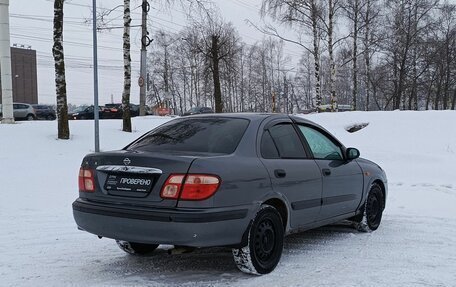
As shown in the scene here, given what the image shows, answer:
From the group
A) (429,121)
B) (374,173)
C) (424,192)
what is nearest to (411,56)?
(429,121)

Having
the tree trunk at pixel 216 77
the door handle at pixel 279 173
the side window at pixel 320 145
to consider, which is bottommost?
the door handle at pixel 279 173

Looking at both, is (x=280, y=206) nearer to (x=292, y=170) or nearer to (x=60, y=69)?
(x=292, y=170)

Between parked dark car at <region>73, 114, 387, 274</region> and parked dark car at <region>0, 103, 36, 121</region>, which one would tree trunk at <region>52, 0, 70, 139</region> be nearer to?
parked dark car at <region>73, 114, 387, 274</region>

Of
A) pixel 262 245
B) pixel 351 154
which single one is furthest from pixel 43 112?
pixel 262 245

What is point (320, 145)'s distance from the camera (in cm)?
600

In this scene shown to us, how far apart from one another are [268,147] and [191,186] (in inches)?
44.6

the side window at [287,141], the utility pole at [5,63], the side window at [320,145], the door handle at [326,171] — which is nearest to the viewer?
the side window at [287,141]

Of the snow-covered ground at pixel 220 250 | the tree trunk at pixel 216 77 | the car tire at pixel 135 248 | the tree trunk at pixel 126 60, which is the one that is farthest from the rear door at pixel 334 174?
the tree trunk at pixel 216 77

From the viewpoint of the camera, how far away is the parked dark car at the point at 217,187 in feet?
14.0

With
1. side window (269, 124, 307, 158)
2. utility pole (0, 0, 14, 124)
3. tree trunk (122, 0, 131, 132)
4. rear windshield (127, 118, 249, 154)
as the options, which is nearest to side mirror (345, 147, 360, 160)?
side window (269, 124, 307, 158)

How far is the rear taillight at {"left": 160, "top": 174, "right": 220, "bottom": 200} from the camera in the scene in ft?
14.0

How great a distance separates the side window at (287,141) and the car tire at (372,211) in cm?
166

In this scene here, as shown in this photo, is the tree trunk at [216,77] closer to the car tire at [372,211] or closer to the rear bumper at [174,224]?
the car tire at [372,211]

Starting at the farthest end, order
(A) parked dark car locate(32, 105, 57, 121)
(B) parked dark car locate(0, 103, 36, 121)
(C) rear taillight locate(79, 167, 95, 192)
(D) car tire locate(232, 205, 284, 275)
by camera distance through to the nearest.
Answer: (A) parked dark car locate(32, 105, 57, 121)
(B) parked dark car locate(0, 103, 36, 121)
(C) rear taillight locate(79, 167, 95, 192)
(D) car tire locate(232, 205, 284, 275)
